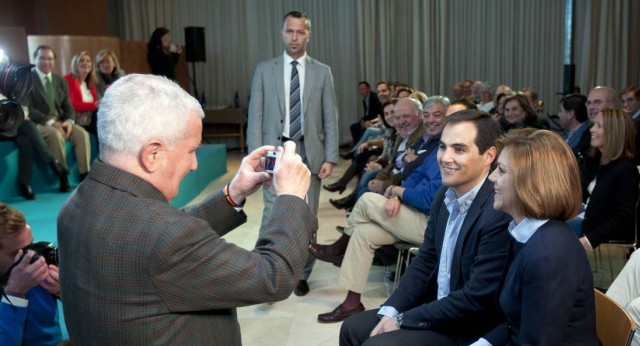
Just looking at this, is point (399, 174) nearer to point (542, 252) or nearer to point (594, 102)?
point (594, 102)

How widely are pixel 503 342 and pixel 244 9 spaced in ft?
33.5

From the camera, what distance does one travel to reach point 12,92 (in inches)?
100

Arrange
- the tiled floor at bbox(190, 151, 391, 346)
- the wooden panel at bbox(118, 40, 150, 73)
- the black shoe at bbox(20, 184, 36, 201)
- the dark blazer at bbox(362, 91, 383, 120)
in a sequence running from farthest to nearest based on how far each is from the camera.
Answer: the dark blazer at bbox(362, 91, 383, 120) < the wooden panel at bbox(118, 40, 150, 73) < the black shoe at bbox(20, 184, 36, 201) < the tiled floor at bbox(190, 151, 391, 346)

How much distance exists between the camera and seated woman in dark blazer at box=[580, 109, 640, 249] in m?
3.26

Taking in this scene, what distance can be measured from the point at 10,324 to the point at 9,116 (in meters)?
0.85

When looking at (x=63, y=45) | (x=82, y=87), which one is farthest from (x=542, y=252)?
(x=63, y=45)

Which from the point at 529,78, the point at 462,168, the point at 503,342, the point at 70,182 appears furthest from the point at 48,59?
the point at 529,78

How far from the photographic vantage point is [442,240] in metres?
2.33

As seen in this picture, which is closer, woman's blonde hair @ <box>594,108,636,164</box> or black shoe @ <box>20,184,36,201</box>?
woman's blonde hair @ <box>594,108,636,164</box>

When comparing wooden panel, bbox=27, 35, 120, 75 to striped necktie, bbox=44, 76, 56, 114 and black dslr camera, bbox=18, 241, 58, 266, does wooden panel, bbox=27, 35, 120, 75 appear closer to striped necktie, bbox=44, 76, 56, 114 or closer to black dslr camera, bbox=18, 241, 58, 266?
striped necktie, bbox=44, 76, 56, 114

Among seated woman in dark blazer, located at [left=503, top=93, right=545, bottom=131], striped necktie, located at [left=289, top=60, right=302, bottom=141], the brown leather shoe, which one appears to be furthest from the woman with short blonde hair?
the brown leather shoe

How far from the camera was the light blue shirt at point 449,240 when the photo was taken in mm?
2271

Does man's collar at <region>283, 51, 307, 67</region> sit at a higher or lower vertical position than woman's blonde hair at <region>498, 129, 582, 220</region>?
higher

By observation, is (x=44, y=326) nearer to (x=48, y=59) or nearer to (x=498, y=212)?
(x=498, y=212)
